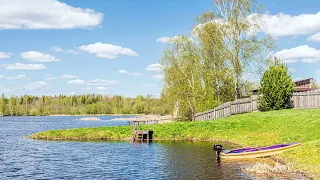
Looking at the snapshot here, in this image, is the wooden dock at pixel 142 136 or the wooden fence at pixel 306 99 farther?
the wooden fence at pixel 306 99

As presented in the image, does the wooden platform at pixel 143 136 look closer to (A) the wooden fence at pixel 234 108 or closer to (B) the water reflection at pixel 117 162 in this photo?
(B) the water reflection at pixel 117 162

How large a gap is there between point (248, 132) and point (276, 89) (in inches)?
553

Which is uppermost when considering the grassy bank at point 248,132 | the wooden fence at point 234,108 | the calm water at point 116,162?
the wooden fence at point 234,108

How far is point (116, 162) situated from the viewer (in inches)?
1271

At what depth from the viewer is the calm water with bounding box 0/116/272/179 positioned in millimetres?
26875

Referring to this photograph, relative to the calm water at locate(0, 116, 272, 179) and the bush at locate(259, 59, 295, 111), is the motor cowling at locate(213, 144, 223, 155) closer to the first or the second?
the calm water at locate(0, 116, 272, 179)

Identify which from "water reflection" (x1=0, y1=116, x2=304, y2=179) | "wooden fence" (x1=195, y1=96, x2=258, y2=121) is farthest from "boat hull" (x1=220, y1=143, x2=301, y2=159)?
"wooden fence" (x1=195, y1=96, x2=258, y2=121)

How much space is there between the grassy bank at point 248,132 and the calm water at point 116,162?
428cm

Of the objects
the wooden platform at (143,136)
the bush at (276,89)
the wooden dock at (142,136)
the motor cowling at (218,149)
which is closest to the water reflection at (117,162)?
the motor cowling at (218,149)

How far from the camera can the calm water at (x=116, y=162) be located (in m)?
26.9

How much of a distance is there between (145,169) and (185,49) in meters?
44.8

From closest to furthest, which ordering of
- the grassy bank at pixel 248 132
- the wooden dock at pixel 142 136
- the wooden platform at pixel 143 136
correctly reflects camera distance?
the grassy bank at pixel 248 132
the wooden dock at pixel 142 136
the wooden platform at pixel 143 136

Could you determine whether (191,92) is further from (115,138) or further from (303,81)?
(303,81)

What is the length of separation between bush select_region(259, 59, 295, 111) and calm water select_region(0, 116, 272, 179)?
18810 millimetres
